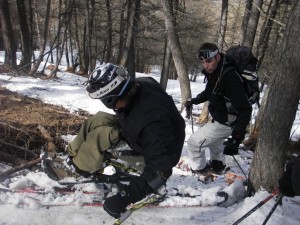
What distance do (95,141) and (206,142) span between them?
214 centimetres

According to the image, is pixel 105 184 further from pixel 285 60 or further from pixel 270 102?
pixel 285 60

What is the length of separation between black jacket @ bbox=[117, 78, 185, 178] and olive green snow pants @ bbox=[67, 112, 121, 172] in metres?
0.52

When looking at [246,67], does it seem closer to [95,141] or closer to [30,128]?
[95,141]

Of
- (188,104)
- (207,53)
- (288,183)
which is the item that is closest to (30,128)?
(188,104)

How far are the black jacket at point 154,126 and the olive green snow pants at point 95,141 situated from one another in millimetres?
524

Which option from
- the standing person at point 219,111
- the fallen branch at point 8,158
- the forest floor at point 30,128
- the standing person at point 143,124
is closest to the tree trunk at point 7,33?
the forest floor at point 30,128

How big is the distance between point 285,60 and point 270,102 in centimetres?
55

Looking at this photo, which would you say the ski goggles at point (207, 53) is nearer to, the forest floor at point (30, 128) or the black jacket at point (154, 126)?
the black jacket at point (154, 126)

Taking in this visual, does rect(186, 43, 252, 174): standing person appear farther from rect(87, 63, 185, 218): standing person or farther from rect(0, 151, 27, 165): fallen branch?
rect(0, 151, 27, 165): fallen branch

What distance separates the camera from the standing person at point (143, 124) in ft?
10.2

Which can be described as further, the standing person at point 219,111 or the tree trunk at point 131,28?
the tree trunk at point 131,28

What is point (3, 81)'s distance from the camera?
12.3 m

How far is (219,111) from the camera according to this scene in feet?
17.1

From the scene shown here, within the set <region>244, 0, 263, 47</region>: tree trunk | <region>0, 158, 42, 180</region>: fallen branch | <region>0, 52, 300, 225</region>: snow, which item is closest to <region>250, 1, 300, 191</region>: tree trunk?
<region>0, 52, 300, 225</region>: snow
